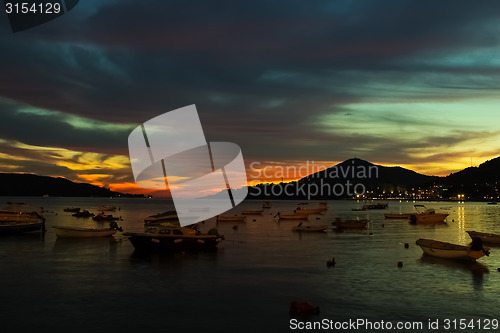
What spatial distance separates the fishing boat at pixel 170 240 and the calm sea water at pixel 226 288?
1661mm

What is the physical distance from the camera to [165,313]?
2342cm

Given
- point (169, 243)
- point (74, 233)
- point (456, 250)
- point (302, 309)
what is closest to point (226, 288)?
point (302, 309)

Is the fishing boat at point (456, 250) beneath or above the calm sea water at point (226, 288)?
above

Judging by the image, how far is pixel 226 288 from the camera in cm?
2956

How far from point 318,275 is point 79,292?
1648cm

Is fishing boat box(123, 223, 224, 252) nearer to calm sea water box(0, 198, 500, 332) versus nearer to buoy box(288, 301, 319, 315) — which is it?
calm sea water box(0, 198, 500, 332)

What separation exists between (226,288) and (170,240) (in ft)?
54.7

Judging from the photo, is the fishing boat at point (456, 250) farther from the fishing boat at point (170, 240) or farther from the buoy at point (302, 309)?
the buoy at point (302, 309)

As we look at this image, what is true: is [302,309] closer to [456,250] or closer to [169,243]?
[456,250]

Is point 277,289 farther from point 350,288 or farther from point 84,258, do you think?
point 84,258

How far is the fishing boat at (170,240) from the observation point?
45.0 meters

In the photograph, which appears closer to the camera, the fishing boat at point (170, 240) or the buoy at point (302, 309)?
the buoy at point (302, 309)

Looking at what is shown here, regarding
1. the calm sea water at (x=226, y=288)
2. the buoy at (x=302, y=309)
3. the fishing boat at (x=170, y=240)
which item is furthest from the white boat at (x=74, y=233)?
the buoy at (x=302, y=309)

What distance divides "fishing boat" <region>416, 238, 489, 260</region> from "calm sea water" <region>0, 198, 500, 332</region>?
870 mm
